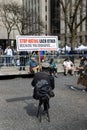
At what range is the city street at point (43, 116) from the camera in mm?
9875

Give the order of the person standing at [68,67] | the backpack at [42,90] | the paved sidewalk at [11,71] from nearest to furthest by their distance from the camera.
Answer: the backpack at [42,90], the paved sidewalk at [11,71], the person standing at [68,67]

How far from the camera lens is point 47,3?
142 m

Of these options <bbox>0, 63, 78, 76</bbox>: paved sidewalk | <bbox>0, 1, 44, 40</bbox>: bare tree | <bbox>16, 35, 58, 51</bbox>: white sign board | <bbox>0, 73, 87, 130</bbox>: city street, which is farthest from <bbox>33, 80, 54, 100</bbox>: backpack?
<bbox>0, 1, 44, 40</bbox>: bare tree

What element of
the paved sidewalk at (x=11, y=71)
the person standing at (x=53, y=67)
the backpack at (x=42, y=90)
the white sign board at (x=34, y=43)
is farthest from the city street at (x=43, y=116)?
the paved sidewalk at (x=11, y=71)

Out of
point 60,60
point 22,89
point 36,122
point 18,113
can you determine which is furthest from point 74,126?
point 60,60

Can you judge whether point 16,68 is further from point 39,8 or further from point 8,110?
point 39,8

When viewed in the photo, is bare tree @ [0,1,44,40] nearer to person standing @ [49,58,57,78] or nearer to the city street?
person standing @ [49,58,57,78]

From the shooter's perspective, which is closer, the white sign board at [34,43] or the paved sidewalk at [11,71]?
the white sign board at [34,43]

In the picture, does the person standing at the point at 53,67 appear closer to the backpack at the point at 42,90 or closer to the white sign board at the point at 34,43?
the white sign board at the point at 34,43

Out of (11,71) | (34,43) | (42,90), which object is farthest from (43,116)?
(11,71)

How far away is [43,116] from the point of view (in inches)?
435

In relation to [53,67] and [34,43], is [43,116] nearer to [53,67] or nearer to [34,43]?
[34,43]

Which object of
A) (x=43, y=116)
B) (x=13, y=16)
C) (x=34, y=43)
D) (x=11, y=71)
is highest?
(x=13, y=16)

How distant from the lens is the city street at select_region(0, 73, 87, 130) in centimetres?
988
